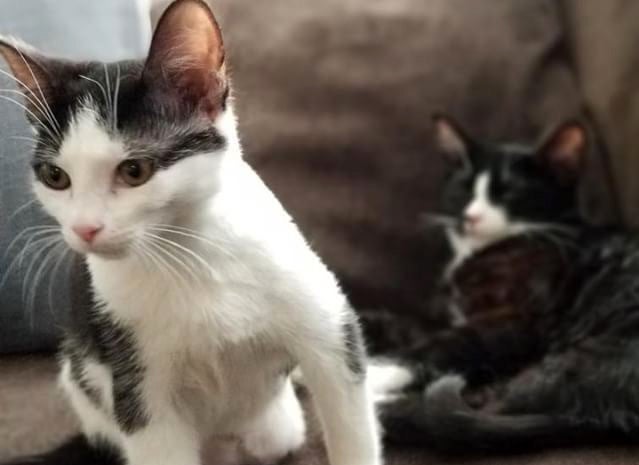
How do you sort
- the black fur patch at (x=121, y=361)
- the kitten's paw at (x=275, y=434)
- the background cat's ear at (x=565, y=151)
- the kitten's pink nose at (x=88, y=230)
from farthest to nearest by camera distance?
the background cat's ear at (x=565, y=151), the kitten's paw at (x=275, y=434), the black fur patch at (x=121, y=361), the kitten's pink nose at (x=88, y=230)

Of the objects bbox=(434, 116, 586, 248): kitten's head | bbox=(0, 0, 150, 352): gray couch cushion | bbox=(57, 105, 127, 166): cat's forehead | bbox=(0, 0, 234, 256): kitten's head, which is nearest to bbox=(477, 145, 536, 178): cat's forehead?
bbox=(434, 116, 586, 248): kitten's head

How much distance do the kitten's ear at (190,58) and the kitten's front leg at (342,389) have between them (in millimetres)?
268

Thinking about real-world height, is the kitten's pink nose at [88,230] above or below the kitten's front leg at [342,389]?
above

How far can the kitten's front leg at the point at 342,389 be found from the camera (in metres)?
0.92

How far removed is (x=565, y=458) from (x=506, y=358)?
312 millimetres

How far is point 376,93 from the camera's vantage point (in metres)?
1.46

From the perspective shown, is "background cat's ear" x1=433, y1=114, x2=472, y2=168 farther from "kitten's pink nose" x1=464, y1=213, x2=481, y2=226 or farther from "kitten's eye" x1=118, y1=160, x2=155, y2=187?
"kitten's eye" x1=118, y1=160, x2=155, y2=187

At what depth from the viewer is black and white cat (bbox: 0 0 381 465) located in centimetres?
78

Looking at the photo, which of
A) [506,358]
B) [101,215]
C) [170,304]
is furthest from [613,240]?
[101,215]

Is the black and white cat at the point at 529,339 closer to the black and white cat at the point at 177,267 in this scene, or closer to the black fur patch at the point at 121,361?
the black and white cat at the point at 177,267

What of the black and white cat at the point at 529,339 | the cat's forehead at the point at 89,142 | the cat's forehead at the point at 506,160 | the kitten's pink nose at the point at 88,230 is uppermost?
the cat's forehead at the point at 89,142

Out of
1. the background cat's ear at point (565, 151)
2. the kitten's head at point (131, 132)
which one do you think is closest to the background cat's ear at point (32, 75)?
the kitten's head at point (131, 132)

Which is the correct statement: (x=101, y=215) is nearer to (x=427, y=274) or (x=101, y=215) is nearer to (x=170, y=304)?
(x=170, y=304)

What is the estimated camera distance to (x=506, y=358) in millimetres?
1350
